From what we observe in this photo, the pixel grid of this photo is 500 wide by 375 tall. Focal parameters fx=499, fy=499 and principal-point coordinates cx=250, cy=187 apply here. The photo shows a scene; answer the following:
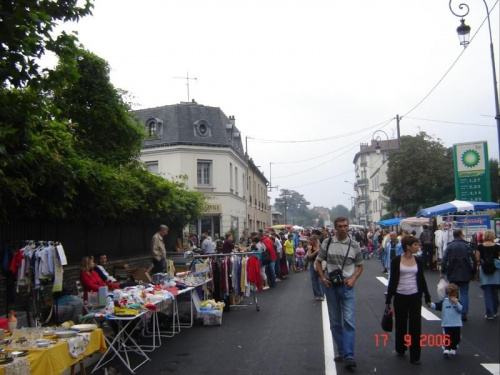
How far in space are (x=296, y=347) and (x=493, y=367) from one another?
282 centimetres

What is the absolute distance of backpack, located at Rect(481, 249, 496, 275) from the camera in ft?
31.7

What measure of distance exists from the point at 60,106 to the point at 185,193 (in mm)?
13392

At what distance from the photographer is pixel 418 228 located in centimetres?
3009

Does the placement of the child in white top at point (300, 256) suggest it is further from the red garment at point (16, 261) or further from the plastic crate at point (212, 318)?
the red garment at point (16, 261)

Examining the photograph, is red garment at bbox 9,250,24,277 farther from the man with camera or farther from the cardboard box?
the man with camera

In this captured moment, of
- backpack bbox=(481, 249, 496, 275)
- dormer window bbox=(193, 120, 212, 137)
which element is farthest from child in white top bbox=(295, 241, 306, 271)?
backpack bbox=(481, 249, 496, 275)

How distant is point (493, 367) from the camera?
21.0 feet

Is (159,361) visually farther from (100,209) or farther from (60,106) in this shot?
(100,209)

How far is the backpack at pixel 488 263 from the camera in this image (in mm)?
9656

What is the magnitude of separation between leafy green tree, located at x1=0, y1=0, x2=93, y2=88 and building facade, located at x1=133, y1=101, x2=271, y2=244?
27.6 m

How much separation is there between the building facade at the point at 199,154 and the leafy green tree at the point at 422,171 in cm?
1291

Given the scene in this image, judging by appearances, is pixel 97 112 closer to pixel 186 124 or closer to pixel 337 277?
pixel 337 277

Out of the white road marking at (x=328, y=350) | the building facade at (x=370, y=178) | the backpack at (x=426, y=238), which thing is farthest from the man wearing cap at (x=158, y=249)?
the building facade at (x=370, y=178)

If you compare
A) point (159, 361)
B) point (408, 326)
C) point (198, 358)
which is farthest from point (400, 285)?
point (159, 361)
